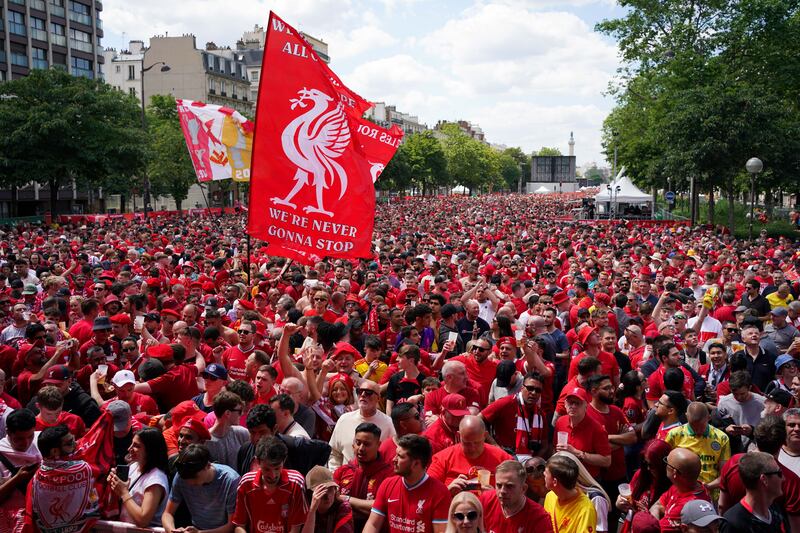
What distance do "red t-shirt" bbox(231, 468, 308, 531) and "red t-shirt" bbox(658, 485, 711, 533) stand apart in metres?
2.13

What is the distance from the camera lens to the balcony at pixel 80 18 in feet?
218

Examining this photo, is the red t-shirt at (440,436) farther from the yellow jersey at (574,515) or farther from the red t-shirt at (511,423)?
the yellow jersey at (574,515)

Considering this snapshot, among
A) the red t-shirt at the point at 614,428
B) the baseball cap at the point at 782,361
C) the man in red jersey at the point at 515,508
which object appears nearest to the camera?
the man in red jersey at the point at 515,508

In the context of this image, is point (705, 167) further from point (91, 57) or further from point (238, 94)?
point (238, 94)

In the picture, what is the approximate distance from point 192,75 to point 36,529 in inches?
3533

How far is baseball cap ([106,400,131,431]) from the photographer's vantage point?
545 cm

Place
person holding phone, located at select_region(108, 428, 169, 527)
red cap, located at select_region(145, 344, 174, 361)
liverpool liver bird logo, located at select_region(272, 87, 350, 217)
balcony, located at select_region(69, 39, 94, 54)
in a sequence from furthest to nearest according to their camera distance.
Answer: balcony, located at select_region(69, 39, 94, 54) < liverpool liver bird logo, located at select_region(272, 87, 350, 217) < red cap, located at select_region(145, 344, 174, 361) < person holding phone, located at select_region(108, 428, 169, 527)

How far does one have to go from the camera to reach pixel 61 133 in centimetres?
4216

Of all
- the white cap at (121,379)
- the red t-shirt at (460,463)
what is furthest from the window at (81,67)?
the red t-shirt at (460,463)

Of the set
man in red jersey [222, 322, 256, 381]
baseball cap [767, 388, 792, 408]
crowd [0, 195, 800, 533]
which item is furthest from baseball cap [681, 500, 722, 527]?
man in red jersey [222, 322, 256, 381]

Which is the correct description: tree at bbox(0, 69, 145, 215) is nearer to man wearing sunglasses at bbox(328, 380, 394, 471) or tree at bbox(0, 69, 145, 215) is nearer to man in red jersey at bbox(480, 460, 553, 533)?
man wearing sunglasses at bbox(328, 380, 394, 471)

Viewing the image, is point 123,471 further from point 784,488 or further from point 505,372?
point 784,488

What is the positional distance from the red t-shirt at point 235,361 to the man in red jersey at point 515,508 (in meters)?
3.61

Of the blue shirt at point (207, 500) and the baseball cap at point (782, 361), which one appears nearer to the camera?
the blue shirt at point (207, 500)
